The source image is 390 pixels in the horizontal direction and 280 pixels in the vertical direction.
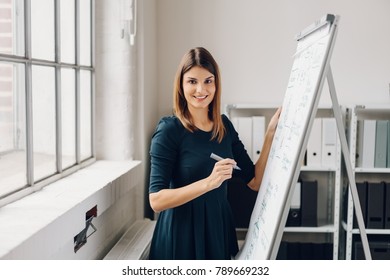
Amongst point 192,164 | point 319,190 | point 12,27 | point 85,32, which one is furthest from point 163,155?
point 319,190

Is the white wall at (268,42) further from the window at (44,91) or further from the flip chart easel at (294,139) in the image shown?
the flip chart easel at (294,139)

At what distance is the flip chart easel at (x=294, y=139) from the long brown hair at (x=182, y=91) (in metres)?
0.21

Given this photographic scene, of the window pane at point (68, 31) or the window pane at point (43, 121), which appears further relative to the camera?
the window pane at point (68, 31)

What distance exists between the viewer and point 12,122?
5.79 ft

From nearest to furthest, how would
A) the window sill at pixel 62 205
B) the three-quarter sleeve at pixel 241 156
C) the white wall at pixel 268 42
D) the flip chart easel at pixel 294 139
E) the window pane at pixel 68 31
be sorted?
the window sill at pixel 62 205
the flip chart easel at pixel 294 139
the three-quarter sleeve at pixel 241 156
the window pane at pixel 68 31
the white wall at pixel 268 42

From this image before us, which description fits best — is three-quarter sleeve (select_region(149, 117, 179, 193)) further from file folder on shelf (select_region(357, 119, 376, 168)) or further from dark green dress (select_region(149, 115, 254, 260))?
file folder on shelf (select_region(357, 119, 376, 168))

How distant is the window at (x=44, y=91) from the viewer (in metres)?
1.73

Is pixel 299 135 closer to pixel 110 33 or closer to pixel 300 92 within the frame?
pixel 300 92

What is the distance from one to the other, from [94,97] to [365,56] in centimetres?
163

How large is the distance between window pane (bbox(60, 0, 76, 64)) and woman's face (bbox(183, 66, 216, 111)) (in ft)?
2.14

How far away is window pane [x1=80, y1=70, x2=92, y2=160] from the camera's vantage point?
248 cm

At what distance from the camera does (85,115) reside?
2525 mm

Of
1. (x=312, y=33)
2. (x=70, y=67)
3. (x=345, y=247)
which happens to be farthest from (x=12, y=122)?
(x=345, y=247)

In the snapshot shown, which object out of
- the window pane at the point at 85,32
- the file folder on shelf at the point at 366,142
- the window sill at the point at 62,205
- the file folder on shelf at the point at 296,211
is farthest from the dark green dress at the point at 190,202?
the file folder on shelf at the point at 366,142
